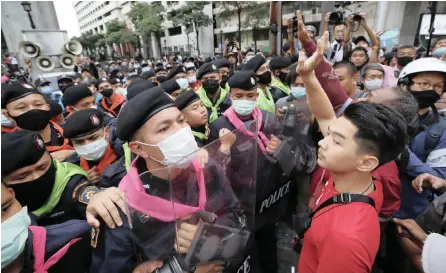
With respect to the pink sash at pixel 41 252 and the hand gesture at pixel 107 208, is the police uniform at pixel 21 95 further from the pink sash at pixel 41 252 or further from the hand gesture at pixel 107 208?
the hand gesture at pixel 107 208

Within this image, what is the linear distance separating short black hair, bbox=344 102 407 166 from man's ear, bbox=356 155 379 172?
3cm

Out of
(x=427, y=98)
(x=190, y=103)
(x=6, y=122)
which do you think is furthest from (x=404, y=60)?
(x=6, y=122)

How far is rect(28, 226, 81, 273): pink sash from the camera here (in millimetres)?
1138

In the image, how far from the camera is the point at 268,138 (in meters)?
1.83

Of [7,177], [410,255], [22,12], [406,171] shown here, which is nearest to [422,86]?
[406,171]

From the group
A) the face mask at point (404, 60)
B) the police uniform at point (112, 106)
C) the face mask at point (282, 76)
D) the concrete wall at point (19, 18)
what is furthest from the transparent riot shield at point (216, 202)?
the concrete wall at point (19, 18)

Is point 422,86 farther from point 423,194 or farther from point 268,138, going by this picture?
point 268,138

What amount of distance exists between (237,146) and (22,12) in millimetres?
20507

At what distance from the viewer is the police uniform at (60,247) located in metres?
1.15

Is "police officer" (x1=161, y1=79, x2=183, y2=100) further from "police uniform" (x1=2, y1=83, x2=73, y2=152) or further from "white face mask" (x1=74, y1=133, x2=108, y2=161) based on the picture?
"white face mask" (x1=74, y1=133, x2=108, y2=161)

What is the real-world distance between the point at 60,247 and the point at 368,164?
1589mm

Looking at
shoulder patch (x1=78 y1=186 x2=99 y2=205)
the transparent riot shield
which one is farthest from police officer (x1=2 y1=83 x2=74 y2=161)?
the transparent riot shield

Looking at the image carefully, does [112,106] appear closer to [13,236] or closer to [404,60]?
[13,236]

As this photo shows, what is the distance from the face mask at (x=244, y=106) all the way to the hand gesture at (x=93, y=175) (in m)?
1.46
